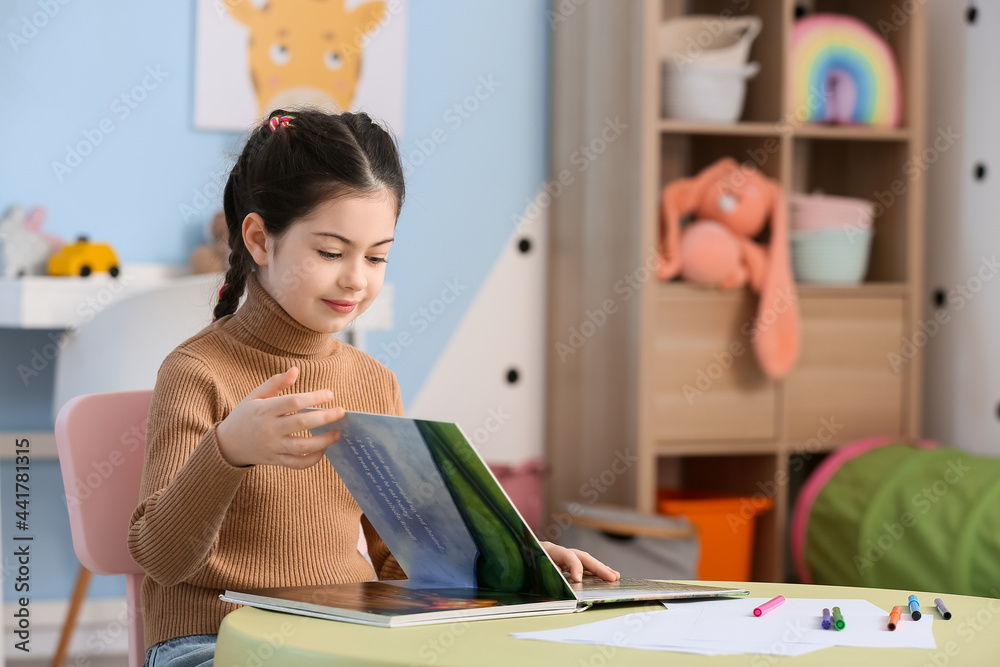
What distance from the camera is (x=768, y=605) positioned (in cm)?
68

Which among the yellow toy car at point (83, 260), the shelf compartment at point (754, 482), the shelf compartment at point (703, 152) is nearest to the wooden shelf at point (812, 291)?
the shelf compartment at point (703, 152)

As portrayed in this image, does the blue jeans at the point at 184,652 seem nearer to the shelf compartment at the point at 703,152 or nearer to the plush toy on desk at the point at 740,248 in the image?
the plush toy on desk at the point at 740,248

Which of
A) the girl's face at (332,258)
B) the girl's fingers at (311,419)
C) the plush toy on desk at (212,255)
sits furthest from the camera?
the plush toy on desk at (212,255)

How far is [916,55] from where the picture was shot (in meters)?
2.39

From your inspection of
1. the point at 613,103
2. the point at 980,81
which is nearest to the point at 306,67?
the point at 613,103

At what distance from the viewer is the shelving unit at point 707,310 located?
2.27m

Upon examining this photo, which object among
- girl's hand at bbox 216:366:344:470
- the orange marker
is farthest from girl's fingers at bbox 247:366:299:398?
the orange marker

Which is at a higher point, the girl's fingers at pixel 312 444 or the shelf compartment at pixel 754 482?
the girl's fingers at pixel 312 444

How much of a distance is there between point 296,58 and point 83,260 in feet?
2.27

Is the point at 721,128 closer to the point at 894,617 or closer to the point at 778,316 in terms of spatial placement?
the point at 778,316

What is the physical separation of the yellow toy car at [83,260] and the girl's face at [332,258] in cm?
133

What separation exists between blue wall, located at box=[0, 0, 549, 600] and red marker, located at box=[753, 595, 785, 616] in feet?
6.01

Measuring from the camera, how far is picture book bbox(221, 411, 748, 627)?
0.63m

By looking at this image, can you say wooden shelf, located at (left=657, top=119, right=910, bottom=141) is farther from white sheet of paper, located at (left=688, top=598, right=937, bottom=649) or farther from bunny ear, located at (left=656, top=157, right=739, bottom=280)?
white sheet of paper, located at (left=688, top=598, right=937, bottom=649)
